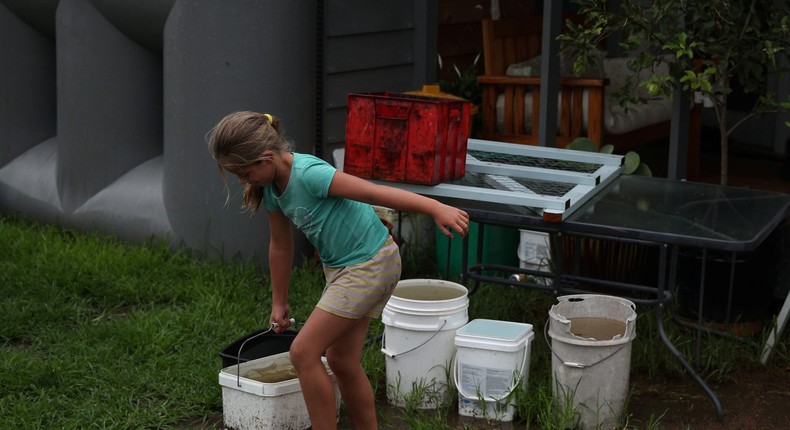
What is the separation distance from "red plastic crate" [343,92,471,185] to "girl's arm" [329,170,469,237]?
101cm

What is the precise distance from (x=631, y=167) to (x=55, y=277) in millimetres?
3297

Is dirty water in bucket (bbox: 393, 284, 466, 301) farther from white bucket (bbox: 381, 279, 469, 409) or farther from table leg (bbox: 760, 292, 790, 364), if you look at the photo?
table leg (bbox: 760, 292, 790, 364)

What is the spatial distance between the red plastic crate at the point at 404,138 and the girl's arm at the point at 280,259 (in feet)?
2.75

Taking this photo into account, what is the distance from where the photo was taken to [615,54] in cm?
929

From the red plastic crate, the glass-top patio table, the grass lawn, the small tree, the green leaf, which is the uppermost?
the small tree

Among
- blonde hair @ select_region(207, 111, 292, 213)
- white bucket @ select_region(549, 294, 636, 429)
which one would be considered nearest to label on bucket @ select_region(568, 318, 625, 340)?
white bucket @ select_region(549, 294, 636, 429)

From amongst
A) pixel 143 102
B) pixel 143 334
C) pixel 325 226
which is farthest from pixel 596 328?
pixel 143 102

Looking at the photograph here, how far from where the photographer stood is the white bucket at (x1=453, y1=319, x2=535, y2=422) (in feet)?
15.7

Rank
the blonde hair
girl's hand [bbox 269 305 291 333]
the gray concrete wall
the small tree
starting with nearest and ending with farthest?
1. the blonde hair
2. girl's hand [bbox 269 305 291 333]
3. the small tree
4. the gray concrete wall

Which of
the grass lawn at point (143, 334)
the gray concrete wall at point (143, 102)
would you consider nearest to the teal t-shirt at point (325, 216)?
the grass lawn at point (143, 334)

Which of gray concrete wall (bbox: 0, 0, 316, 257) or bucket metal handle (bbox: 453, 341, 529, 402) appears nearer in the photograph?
bucket metal handle (bbox: 453, 341, 529, 402)

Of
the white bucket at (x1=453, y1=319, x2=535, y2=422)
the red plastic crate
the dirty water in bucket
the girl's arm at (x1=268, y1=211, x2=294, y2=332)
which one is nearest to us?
the girl's arm at (x1=268, y1=211, x2=294, y2=332)

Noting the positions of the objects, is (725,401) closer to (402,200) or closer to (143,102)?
(402,200)

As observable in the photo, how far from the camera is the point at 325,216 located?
13.3 feet
